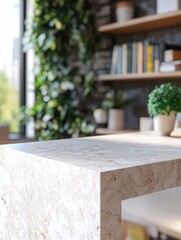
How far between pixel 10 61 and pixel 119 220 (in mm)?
3029

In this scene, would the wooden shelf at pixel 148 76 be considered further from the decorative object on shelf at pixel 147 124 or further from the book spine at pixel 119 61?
the decorative object on shelf at pixel 147 124

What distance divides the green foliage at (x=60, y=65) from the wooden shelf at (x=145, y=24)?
245 mm

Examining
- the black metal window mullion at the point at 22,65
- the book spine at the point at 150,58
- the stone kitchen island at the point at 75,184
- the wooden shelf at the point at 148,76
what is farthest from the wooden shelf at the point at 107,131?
the stone kitchen island at the point at 75,184

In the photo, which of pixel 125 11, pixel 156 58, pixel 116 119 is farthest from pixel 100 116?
pixel 125 11

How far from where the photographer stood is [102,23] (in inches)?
134

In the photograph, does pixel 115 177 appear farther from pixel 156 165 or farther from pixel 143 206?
pixel 143 206

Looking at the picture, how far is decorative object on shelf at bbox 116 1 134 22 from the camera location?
3148 millimetres

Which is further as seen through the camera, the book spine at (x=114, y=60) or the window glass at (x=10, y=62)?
the window glass at (x=10, y=62)

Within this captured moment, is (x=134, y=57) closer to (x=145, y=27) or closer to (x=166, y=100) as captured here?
(x=145, y=27)

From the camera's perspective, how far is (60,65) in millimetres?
3457

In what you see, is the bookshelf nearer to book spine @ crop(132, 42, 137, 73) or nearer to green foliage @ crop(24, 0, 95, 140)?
book spine @ crop(132, 42, 137, 73)

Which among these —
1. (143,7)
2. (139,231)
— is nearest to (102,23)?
(143,7)

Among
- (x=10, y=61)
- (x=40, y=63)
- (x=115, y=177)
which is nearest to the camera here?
(x=115, y=177)

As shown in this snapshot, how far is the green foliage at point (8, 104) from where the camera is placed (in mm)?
3574
